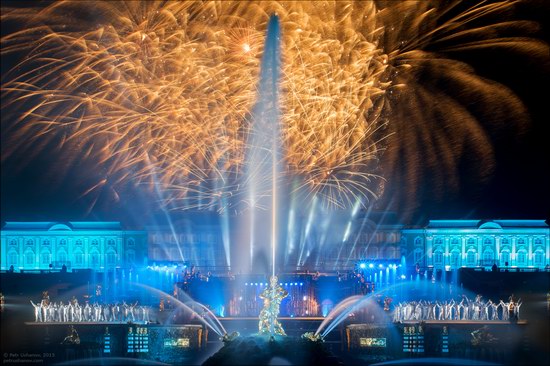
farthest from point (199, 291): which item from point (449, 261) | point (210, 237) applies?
point (449, 261)

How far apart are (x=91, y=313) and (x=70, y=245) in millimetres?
58013

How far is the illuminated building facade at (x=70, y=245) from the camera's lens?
336 feet

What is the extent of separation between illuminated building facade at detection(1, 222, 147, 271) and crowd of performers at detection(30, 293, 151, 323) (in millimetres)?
52866

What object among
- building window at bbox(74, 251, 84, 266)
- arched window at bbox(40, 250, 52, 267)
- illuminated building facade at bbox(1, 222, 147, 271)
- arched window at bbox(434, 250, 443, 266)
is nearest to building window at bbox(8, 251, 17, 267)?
illuminated building facade at bbox(1, 222, 147, 271)

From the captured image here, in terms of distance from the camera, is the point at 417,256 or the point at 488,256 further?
the point at 417,256

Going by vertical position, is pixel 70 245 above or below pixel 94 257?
above

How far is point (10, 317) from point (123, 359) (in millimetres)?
10163

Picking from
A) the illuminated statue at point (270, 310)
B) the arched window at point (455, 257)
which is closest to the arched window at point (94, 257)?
the arched window at point (455, 257)

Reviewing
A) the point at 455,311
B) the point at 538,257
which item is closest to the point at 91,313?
the point at 455,311

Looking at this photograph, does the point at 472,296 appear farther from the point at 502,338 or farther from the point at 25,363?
the point at 25,363

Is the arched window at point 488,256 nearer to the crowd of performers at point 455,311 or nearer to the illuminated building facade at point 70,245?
the illuminated building facade at point 70,245

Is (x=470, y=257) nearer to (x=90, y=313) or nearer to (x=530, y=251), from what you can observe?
(x=530, y=251)

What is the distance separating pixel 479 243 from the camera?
341 ft

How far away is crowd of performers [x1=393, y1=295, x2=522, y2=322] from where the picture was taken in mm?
45844
